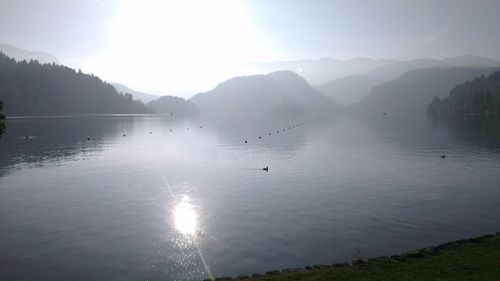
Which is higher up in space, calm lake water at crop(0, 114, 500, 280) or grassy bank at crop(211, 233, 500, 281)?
grassy bank at crop(211, 233, 500, 281)

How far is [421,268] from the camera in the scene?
30.6m

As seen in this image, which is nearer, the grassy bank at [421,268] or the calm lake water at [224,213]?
the grassy bank at [421,268]

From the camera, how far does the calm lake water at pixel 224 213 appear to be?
36.9 meters

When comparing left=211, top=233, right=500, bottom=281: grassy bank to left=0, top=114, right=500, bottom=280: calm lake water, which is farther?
left=0, top=114, right=500, bottom=280: calm lake water

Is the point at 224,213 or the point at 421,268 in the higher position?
the point at 421,268

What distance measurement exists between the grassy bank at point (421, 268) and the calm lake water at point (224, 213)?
3.37 m

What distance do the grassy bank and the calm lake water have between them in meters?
3.37

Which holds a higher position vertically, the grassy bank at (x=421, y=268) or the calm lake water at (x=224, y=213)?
the grassy bank at (x=421, y=268)

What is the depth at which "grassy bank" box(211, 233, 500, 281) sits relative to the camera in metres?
28.6

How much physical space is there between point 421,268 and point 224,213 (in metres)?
28.9

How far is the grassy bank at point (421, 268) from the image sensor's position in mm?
28609

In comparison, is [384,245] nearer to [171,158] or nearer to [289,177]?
[289,177]

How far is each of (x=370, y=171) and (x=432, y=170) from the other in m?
15.1

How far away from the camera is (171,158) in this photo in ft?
380
